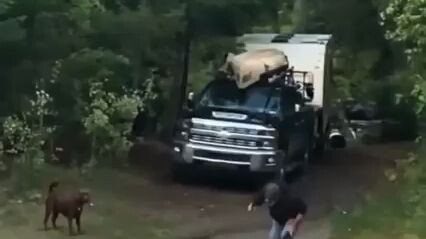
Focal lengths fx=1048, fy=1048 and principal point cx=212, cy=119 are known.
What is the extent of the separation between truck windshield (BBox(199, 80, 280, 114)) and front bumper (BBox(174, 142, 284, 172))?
93cm

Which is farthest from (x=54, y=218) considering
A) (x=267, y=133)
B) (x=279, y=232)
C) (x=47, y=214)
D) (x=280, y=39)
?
(x=280, y=39)

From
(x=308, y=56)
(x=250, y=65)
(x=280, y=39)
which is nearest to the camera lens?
(x=250, y=65)

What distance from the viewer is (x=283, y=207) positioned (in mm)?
10797

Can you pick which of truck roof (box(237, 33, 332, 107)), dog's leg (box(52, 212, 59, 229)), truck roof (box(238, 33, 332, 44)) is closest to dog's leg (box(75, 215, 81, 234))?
dog's leg (box(52, 212, 59, 229))

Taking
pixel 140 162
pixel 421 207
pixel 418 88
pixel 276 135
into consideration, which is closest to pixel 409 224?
pixel 421 207

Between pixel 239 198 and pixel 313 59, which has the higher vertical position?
pixel 313 59

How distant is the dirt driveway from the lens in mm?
14836

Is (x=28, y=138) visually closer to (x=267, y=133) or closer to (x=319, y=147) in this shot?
(x=267, y=133)

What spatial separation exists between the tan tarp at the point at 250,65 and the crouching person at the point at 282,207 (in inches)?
335

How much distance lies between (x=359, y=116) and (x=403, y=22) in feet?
75.5

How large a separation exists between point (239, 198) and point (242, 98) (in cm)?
217

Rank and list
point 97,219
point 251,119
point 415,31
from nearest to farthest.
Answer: point 415,31, point 97,219, point 251,119

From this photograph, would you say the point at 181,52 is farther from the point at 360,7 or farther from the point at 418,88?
the point at 418,88

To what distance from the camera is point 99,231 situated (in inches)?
539
